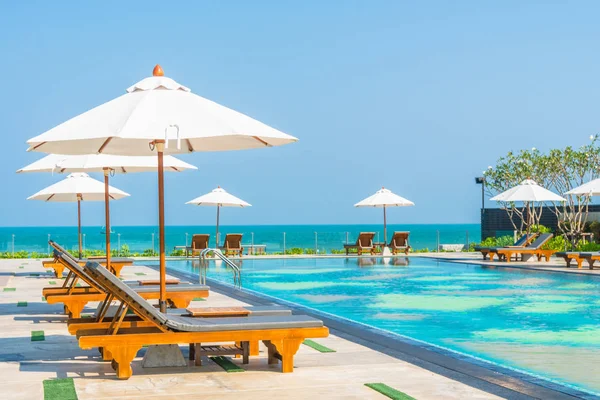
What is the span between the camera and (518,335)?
9578mm

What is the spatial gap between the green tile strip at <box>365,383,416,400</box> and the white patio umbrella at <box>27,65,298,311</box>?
198 cm

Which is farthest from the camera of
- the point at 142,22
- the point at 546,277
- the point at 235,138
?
the point at 142,22

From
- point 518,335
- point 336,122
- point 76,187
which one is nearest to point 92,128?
point 518,335

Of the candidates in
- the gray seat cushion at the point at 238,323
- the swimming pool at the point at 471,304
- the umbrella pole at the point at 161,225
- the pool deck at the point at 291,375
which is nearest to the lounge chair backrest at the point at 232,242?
the swimming pool at the point at 471,304

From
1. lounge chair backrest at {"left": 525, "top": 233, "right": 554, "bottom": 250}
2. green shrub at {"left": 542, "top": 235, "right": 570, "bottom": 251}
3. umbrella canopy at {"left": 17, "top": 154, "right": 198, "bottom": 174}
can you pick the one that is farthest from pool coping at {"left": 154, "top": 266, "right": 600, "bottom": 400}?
green shrub at {"left": 542, "top": 235, "right": 570, "bottom": 251}

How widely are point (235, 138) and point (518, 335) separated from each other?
4094 millimetres

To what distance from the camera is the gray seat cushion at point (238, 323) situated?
632cm

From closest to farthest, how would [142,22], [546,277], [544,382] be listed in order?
[544,382] < [546,277] < [142,22]

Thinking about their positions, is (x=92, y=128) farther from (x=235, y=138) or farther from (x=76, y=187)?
(x=76, y=187)

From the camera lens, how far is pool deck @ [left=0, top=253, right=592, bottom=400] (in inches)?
230

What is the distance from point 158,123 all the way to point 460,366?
3028 millimetres

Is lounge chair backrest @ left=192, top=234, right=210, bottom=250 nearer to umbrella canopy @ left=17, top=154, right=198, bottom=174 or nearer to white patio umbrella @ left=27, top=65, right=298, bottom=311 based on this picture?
umbrella canopy @ left=17, top=154, right=198, bottom=174

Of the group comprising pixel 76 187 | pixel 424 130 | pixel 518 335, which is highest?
pixel 424 130

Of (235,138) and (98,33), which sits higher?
(98,33)
